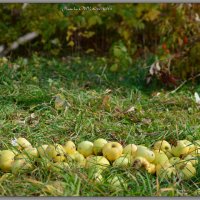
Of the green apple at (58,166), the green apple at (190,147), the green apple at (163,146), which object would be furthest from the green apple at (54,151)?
the green apple at (190,147)

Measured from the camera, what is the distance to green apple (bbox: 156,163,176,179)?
312cm

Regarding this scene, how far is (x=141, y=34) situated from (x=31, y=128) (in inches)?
149

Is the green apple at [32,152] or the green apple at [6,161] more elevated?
the green apple at [32,152]

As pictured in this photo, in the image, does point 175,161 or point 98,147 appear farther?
point 98,147

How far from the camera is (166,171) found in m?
3.14

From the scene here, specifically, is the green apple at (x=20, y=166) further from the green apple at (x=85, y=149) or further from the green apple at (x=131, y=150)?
the green apple at (x=131, y=150)

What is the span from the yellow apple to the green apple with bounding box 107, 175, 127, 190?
0.55ft

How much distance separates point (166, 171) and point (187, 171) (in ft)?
0.41

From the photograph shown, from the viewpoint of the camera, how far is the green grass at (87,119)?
294 cm

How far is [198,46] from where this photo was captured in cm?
582

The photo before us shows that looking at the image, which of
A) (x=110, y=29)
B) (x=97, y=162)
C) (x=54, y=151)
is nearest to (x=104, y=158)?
(x=97, y=162)

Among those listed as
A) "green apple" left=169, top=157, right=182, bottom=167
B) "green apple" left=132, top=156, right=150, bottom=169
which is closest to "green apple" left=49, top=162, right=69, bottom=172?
"green apple" left=132, top=156, right=150, bottom=169

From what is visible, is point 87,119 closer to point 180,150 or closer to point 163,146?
point 163,146

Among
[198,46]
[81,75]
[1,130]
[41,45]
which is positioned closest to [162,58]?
[198,46]
